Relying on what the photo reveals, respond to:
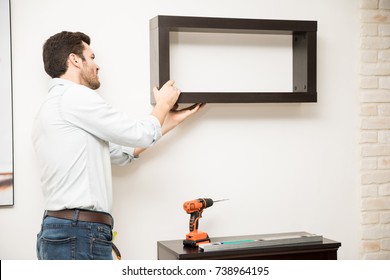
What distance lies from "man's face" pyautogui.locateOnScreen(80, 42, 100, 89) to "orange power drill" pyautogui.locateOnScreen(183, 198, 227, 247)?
688 millimetres

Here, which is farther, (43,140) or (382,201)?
(382,201)

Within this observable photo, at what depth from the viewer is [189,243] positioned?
2.86m

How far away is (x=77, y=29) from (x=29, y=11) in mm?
231

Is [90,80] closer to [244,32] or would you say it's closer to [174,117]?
[174,117]

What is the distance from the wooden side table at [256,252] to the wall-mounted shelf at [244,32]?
68 centimetres

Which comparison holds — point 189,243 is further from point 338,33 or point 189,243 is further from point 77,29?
point 338,33

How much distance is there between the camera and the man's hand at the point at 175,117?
299 cm

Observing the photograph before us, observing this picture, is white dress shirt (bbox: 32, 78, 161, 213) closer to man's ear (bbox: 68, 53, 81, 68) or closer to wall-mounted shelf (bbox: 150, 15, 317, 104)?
man's ear (bbox: 68, 53, 81, 68)

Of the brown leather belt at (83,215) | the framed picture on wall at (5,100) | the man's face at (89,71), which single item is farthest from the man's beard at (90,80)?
the brown leather belt at (83,215)

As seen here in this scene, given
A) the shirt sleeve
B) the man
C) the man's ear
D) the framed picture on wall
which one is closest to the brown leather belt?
the man

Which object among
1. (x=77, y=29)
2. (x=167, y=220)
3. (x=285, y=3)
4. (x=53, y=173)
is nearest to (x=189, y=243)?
(x=167, y=220)

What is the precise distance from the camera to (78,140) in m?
2.54

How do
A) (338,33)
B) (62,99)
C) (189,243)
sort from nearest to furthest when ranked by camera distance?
(62,99), (189,243), (338,33)

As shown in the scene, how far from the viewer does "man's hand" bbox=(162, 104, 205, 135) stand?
2.99 meters
